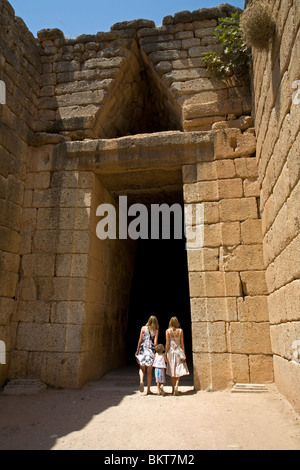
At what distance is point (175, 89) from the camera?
7.04m

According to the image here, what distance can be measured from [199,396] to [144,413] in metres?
1.18

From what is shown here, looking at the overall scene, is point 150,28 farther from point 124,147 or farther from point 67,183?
point 67,183

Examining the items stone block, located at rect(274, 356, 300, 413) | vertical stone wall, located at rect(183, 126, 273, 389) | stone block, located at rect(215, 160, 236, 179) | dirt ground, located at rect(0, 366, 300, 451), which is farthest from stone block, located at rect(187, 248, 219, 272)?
dirt ground, located at rect(0, 366, 300, 451)

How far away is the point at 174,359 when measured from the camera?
5676 mm

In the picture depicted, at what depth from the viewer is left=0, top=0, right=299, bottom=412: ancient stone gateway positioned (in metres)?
5.64

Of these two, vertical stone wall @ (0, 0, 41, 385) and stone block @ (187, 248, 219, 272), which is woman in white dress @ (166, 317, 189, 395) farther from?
vertical stone wall @ (0, 0, 41, 385)

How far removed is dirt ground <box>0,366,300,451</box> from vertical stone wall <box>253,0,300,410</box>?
23.0 inches

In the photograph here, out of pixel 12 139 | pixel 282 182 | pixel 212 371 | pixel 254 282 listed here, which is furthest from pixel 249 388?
pixel 12 139

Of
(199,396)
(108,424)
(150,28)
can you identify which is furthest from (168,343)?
(150,28)

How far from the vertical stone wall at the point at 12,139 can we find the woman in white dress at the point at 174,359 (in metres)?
2.89

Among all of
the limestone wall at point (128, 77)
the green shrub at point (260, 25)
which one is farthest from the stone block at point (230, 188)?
the green shrub at point (260, 25)

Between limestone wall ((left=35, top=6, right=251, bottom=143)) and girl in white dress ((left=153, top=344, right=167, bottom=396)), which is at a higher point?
limestone wall ((left=35, top=6, right=251, bottom=143))

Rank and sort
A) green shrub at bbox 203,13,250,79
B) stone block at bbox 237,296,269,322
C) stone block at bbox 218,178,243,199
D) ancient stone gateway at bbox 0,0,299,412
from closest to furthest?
stone block at bbox 237,296,269,322, ancient stone gateway at bbox 0,0,299,412, stone block at bbox 218,178,243,199, green shrub at bbox 203,13,250,79

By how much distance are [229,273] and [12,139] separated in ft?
15.9
